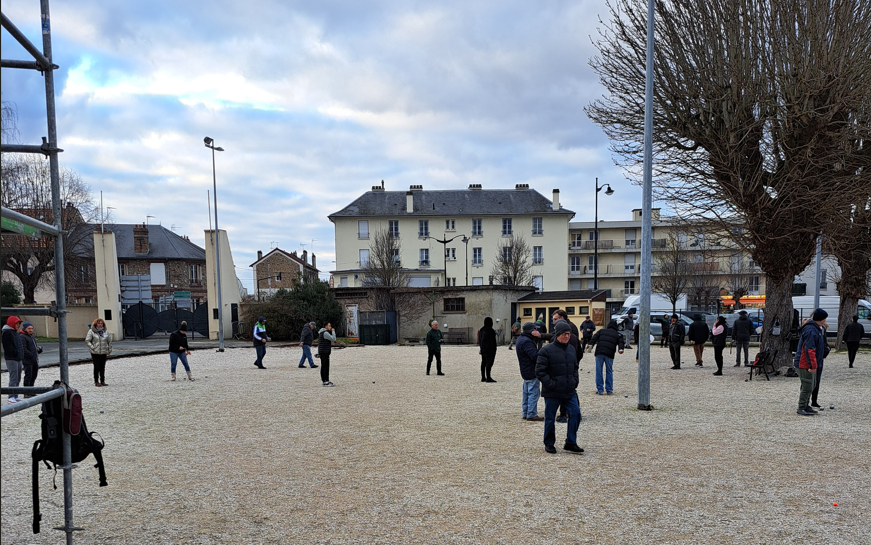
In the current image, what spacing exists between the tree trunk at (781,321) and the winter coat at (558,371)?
11051 millimetres

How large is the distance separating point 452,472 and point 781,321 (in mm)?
13029

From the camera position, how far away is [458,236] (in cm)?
6097

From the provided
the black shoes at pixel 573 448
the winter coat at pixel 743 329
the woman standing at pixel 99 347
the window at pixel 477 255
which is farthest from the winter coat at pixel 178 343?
the window at pixel 477 255

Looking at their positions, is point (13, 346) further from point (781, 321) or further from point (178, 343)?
point (781, 321)

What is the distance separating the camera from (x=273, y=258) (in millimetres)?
73062

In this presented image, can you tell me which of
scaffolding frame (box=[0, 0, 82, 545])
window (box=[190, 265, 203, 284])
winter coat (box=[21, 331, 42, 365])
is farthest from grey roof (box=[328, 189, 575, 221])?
scaffolding frame (box=[0, 0, 82, 545])

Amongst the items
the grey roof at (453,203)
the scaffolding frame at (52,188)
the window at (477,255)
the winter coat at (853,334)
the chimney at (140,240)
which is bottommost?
the winter coat at (853,334)

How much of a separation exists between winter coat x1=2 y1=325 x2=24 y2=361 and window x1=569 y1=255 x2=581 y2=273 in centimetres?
6065

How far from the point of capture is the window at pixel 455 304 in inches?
1383

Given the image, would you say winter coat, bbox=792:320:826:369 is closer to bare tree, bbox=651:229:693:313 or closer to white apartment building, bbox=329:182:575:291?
bare tree, bbox=651:229:693:313

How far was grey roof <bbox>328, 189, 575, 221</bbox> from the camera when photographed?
61.1 m

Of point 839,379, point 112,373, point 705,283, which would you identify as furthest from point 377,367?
point 705,283

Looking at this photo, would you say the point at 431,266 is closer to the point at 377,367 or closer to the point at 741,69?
the point at 377,367

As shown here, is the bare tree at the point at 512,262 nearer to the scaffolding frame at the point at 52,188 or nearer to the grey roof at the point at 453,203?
the grey roof at the point at 453,203
